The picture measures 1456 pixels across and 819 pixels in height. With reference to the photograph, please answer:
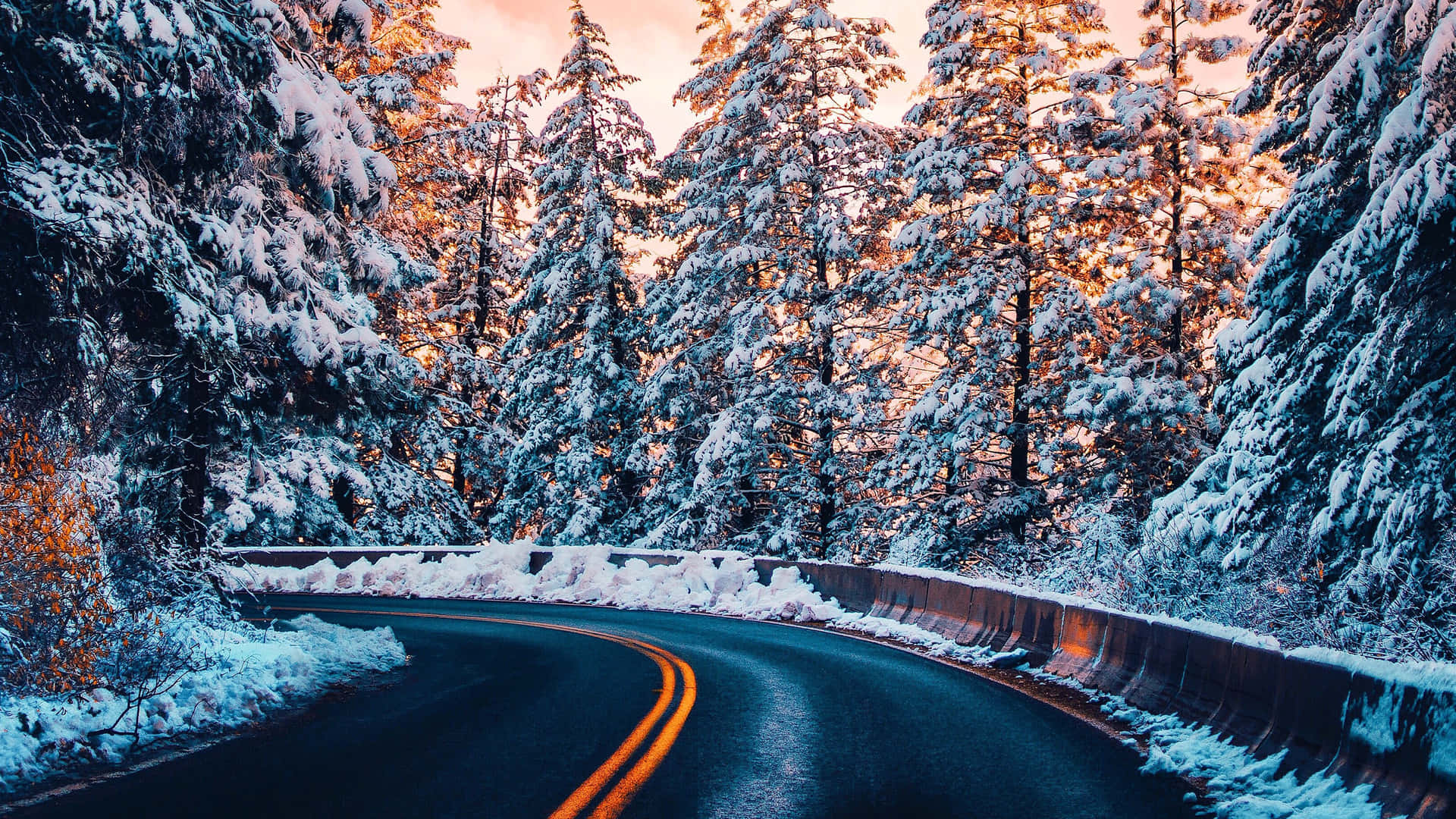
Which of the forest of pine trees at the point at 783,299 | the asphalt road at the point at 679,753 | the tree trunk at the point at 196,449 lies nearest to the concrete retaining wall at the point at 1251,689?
the asphalt road at the point at 679,753

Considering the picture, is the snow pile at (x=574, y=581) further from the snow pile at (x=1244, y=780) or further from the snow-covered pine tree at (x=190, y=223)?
the snow pile at (x=1244, y=780)

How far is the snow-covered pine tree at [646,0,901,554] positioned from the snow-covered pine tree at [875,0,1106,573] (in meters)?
2.59

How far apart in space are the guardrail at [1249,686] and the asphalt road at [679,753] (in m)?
0.74

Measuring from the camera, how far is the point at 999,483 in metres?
22.0

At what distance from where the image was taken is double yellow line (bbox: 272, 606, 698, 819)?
5156 millimetres

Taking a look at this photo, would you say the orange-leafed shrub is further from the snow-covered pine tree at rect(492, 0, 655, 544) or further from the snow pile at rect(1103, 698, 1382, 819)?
the snow-covered pine tree at rect(492, 0, 655, 544)

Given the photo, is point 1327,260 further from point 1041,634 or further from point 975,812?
point 975,812

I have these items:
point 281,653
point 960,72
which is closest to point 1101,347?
point 960,72

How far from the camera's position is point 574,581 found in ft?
73.6

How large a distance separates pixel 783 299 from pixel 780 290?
1.00ft

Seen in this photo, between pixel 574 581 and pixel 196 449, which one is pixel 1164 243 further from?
pixel 196 449

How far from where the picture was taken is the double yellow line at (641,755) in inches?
203

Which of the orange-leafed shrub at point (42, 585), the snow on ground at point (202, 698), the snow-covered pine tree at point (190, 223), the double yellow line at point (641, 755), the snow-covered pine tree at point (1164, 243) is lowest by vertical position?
the snow on ground at point (202, 698)

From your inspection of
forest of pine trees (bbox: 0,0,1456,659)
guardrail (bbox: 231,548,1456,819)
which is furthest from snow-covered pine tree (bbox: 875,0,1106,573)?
guardrail (bbox: 231,548,1456,819)
